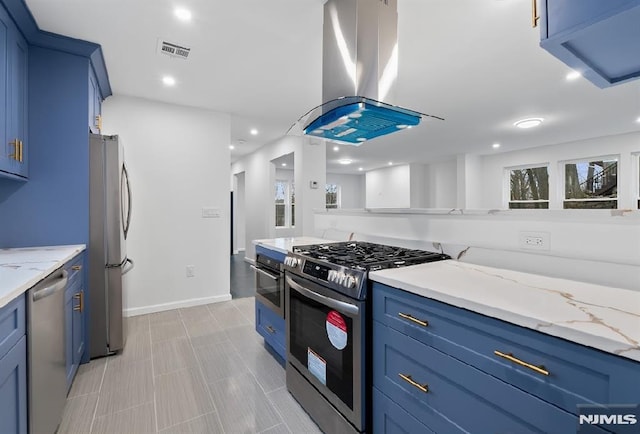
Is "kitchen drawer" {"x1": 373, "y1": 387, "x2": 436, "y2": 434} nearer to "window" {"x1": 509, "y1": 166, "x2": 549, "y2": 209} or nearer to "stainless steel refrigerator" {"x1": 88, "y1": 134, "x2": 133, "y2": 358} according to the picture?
"stainless steel refrigerator" {"x1": 88, "y1": 134, "x2": 133, "y2": 358}

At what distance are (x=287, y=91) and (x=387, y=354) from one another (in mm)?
2963

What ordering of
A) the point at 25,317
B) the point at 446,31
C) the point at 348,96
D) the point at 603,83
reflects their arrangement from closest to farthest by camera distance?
the point at 603,83
the point at 25,317
the point at 348,96
the point at 446,31

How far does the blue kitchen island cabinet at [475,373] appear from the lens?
76 cm

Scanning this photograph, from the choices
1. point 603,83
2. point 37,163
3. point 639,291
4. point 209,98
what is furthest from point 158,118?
point 639,291

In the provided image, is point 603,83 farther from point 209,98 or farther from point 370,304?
point 209,98

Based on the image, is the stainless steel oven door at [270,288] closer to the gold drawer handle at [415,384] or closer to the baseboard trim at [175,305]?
the gold drawer handle at [415,384]

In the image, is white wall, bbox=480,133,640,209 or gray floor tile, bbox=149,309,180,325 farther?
white wall, bbox=480,133,640,209

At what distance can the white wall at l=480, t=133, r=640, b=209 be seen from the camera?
5312 millimetres

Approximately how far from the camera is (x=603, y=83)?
1.08 meters

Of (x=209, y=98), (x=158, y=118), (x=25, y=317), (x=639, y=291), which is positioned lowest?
(x=25, y=317)

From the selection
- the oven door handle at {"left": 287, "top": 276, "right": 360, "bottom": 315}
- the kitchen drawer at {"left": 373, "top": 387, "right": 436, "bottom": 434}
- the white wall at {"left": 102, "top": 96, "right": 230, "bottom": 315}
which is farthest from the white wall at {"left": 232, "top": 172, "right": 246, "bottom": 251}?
the kitchen drawer at {"left": 373, "top": 387, "right": 436, "bottom": 434}

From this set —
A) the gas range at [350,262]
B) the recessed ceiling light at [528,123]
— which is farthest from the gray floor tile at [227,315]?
the recessed ceiling light at [528,123]

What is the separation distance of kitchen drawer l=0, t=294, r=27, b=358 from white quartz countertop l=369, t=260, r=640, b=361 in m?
1.44

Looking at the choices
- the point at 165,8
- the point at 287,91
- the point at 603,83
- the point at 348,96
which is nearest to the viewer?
the point at 603,83
